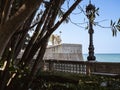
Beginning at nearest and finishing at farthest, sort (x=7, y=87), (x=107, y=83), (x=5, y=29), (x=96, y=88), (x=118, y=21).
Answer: (x=5, y=29), (x=118, y=21), (x=7, y=87), (x=96, y=88), (x=107, y=83)

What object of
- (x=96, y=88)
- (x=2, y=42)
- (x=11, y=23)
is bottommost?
(x=96, y=88)

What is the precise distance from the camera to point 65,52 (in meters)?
26.8

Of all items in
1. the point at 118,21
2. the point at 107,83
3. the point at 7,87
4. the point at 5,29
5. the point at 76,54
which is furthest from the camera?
the point at 76,54

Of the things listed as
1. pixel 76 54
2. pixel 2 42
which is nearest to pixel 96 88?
pixel 2 42

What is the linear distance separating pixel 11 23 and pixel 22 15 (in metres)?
0.12

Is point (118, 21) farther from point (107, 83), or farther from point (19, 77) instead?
point (19, 77)

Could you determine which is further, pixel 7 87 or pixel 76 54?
pixel 76 54

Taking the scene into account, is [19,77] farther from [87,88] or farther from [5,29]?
[5,29]

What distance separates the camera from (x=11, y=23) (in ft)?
7.50

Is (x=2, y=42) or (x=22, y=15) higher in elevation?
(x=22, y=15)

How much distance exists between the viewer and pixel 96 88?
15.9ft

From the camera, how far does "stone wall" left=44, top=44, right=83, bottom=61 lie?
24.4 metres

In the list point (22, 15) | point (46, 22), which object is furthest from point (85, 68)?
point (22, 15)

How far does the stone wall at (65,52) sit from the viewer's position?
24.4m
